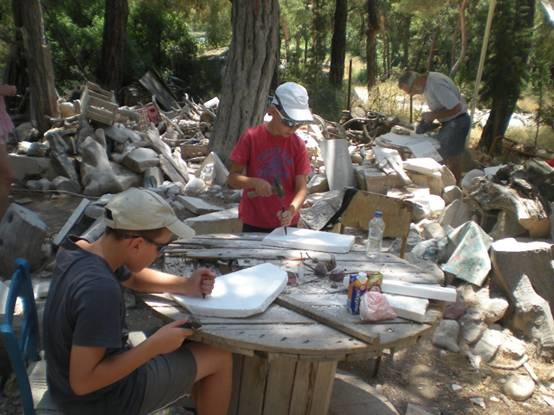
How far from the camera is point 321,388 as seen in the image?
9.71ft

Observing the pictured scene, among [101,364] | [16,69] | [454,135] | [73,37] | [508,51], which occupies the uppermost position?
[508,51]

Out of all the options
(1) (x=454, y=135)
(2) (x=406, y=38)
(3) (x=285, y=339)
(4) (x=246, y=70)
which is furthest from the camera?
(2) (x=406, y=38)

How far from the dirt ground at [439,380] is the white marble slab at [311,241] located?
1.05 m

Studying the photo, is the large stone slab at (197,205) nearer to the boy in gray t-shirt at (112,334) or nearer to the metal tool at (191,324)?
the boy in gray t-shirt at (112,334)

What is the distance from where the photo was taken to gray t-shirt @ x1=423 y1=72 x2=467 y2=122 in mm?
7660

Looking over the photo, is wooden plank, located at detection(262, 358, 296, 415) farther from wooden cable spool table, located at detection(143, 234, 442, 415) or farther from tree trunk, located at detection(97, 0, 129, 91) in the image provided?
tree trunk, located at detection(97, 0, 129, 91)

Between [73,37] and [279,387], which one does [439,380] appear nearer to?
[279,387]

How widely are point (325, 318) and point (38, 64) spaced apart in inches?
324

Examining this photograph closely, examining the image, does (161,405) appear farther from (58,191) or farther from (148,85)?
(148,85)

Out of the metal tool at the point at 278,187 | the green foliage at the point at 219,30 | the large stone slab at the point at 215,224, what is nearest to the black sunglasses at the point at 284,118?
the metal tool at the point at 278,187

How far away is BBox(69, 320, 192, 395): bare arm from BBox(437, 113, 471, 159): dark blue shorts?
21.9 feet

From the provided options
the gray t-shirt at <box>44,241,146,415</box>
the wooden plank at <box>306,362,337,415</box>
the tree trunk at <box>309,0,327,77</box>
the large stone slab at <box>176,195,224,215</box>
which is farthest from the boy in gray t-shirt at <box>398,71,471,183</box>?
the tree trunk at <box>309,0,327,77</box>

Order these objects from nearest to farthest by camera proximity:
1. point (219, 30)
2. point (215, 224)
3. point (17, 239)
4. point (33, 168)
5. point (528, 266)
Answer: point (528, 266)
point (17, 239)
point (215, 224)
point (33, 168)
point (219, 30)

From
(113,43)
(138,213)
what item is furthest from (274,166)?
(113,43)
